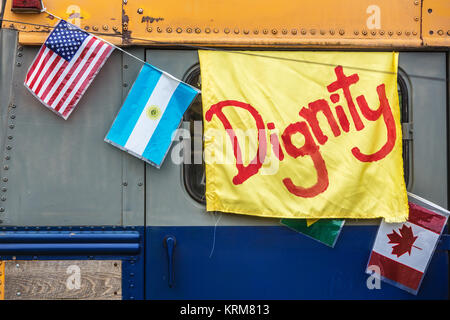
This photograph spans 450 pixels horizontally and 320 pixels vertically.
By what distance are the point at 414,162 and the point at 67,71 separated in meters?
1.95

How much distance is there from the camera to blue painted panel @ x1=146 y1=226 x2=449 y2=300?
2.44m

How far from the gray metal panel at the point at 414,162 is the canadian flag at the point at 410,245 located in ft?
0.25

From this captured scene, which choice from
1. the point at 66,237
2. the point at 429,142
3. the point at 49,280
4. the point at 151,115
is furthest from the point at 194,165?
the point at 429,142

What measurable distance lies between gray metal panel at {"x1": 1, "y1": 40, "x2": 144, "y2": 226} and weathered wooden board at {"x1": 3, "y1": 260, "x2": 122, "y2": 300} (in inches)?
8.8

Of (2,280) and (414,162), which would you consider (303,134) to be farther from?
(2,280)

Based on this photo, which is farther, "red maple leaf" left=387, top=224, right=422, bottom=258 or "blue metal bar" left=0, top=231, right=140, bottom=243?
"red maple leaf" left=387, top=224, right=422, bottom=258

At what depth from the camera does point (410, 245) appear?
2502mm

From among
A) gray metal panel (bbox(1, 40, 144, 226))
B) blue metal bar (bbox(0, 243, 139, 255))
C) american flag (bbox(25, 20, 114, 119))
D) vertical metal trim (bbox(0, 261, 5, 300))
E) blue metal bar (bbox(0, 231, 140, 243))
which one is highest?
american flag (bbox(25, 20, 114, 119))

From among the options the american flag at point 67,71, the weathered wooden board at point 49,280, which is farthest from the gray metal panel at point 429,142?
the weathered wooden board at point 49,280

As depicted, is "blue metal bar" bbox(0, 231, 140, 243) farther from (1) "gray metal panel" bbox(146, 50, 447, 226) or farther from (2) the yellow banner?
(2) the yellow banner

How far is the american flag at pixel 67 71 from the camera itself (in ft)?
7.79

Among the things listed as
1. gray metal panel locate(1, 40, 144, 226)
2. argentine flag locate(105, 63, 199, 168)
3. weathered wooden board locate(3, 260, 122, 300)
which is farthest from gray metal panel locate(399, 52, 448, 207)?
weathered wooden board locate(3, 260, 122, 300)

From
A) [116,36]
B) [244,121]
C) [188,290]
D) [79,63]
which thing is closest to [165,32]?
[116,36]

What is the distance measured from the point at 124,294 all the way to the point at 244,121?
114 centimetres
